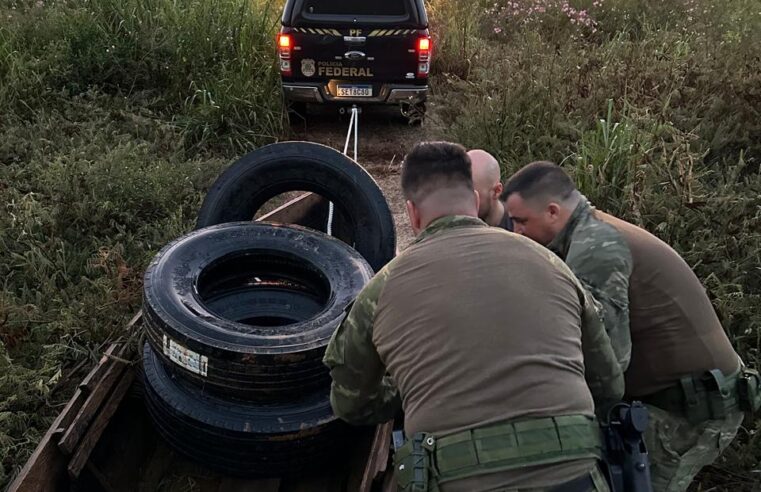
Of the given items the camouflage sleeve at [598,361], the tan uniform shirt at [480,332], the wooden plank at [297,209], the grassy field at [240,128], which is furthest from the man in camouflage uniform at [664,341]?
the wooden plank at [297,209]

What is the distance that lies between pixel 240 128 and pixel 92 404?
4.29m

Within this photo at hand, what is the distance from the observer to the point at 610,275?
8.40 ft

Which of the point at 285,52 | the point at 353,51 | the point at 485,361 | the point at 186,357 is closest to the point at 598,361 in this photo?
the point at 485,361

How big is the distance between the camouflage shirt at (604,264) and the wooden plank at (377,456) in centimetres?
106

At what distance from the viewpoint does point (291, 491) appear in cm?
316

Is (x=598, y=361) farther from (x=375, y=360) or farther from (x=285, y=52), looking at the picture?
(x=285, y=52)

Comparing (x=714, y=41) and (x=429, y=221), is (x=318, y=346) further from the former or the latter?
(x=714, y=41)

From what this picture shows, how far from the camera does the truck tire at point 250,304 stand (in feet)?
9.70

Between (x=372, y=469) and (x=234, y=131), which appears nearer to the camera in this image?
(x=372, y=469)

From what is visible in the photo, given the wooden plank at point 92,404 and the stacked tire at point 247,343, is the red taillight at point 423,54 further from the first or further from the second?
the wooden plank at point 92,404

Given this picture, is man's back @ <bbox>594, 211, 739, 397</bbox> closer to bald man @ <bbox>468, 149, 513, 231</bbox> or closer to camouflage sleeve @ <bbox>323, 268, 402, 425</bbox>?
bald man @ <bbox>468, 149, 513, 231</bbox>

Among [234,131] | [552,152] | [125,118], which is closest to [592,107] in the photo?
[552,152]

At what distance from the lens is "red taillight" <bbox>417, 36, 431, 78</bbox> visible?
7.12 m

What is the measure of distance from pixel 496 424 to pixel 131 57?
673 cm
